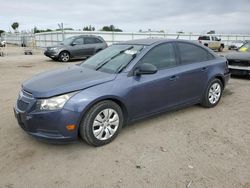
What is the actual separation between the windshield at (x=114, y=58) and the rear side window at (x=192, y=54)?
36.4 inches

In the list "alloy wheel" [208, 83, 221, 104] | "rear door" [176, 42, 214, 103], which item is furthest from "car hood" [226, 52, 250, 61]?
"rear door" [176, 42, 214, 103]

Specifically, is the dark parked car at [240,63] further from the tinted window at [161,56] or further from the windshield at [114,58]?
the windshield at [114,58]

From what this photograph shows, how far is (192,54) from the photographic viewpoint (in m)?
4.69

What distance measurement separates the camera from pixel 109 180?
8.89ft

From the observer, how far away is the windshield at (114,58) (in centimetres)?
385

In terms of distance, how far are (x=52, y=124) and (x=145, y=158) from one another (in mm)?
1324

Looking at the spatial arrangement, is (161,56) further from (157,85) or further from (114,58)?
(114,58)

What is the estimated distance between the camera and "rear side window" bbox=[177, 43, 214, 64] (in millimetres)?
4503

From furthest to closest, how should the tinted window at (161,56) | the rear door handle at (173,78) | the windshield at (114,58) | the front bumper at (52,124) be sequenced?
1. the rear door handle at (173,78)
2. the tinted window at (161,56)
3. the windshield at (114,58)
4. the front bumper at (52,124)

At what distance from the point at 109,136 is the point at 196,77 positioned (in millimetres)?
2196

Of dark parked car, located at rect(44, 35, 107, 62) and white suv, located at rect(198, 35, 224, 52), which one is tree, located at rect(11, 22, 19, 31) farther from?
dark parked car, located at rect(44, 35, 107, 62)

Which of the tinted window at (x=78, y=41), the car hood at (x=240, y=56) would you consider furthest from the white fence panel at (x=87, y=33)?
the car hood at (x=240, y=56)

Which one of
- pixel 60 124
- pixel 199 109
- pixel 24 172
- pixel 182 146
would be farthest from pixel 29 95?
pixel 199 109

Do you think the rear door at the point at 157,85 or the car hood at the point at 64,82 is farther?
the rear door at the point at 157,85
